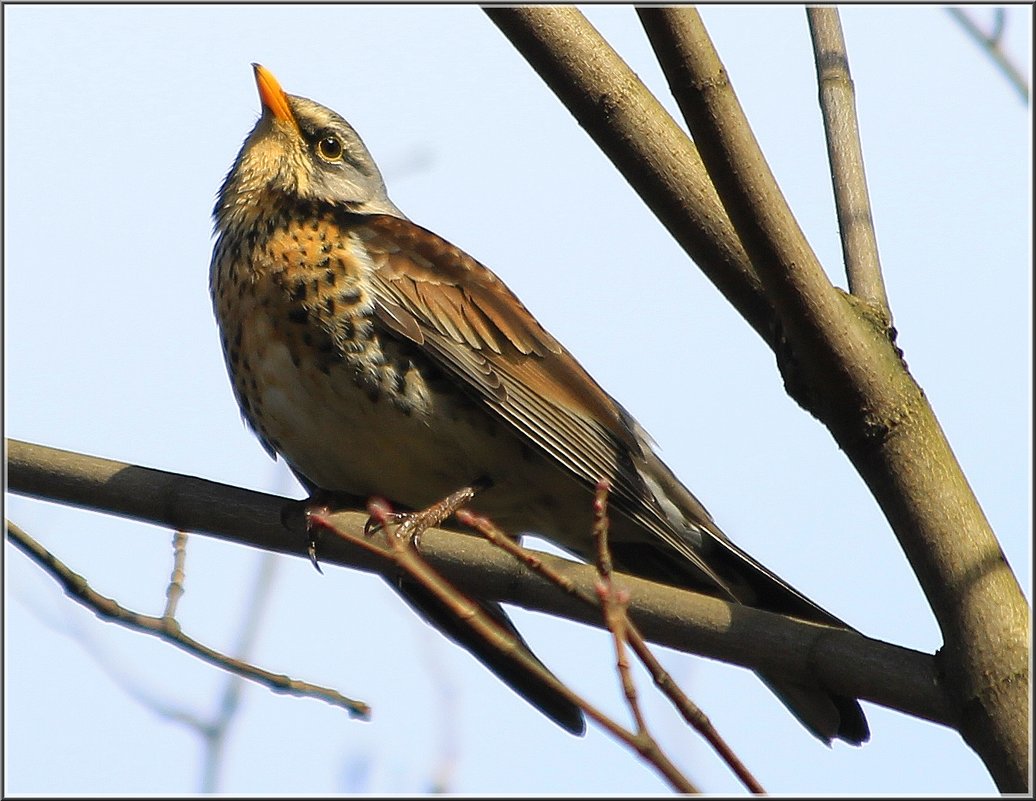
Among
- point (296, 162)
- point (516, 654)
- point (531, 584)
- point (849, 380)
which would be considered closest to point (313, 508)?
point (531, 584)

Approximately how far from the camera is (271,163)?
571 cm

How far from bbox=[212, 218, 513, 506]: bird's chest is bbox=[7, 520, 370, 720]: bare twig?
124 centimetres

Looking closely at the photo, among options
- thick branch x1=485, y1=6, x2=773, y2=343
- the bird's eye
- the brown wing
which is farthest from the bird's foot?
the bird's eye

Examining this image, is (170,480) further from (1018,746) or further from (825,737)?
(1018,746)

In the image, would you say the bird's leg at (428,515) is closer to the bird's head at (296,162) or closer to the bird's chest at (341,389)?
the bird's chest at (341,389)

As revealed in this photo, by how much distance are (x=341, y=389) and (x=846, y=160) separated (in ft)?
6.25

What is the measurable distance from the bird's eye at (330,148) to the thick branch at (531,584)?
225cm

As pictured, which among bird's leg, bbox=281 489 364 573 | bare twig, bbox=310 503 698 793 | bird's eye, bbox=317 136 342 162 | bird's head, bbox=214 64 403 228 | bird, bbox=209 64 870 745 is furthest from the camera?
bird's eye, bbox=317 136 342 162

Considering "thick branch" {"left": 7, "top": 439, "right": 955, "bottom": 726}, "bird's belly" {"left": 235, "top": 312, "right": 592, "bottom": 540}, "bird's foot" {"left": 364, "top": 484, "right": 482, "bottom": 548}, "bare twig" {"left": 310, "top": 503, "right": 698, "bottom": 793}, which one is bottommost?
"bare twig" {"left": 310, "top": 503, "right": 698, "bottom": 793}

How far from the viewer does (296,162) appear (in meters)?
5.73

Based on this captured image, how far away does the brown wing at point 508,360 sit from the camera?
4641mm

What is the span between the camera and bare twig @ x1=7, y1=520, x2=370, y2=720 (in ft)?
11.4

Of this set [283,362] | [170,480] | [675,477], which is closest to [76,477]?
[170,480]

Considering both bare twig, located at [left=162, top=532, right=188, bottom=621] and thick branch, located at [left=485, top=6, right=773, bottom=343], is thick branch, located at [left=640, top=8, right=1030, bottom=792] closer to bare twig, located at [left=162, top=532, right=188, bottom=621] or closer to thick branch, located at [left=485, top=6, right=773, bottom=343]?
thick branch, located at [left=485, top=6, right=773, bottom=343]
